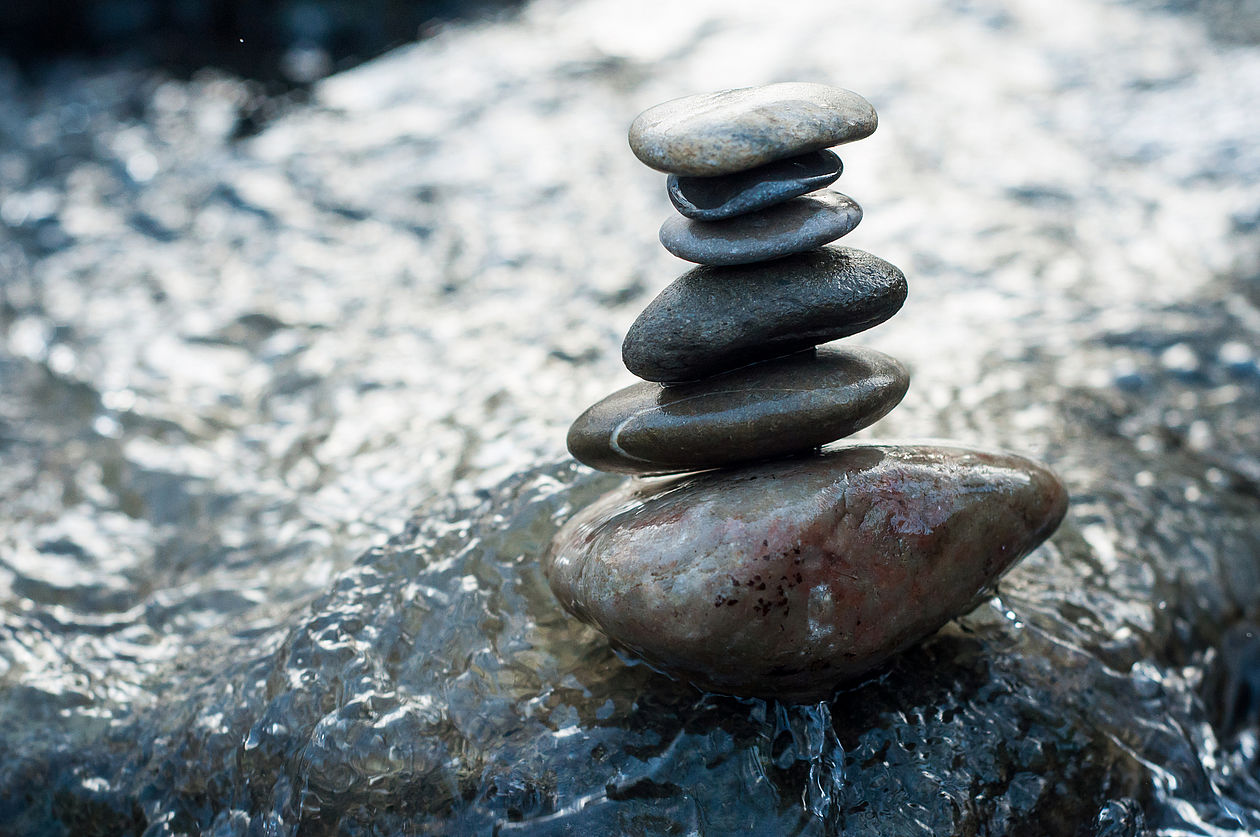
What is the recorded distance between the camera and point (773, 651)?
296cm

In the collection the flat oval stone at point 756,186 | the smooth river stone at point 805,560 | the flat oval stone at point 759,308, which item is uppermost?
the flat oval stone at point 756,186

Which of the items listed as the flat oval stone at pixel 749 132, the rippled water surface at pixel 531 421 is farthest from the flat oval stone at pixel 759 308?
the rippled water surface at pixel 531 421

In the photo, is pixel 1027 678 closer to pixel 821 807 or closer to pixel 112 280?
pixel 821 807

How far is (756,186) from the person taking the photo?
2.90m

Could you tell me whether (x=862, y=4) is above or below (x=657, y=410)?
below

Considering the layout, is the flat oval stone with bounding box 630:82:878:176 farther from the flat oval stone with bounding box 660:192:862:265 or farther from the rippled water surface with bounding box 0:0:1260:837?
the rippled water surface with bounding box 0:0:1260:837

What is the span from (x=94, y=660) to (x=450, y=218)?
415 cm

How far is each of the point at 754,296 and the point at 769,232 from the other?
182 mm

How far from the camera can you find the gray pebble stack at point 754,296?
111 inches

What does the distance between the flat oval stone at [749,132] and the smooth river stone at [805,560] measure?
2.99ft

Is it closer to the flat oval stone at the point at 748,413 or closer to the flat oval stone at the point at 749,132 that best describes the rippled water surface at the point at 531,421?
the flat oval stone at the point at 748,413

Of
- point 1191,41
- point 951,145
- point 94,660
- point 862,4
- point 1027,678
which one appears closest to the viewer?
point 1027,678

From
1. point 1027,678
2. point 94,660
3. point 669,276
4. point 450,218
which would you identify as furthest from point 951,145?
point 94,660

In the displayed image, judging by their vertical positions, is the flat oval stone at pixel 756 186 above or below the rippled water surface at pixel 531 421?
above
